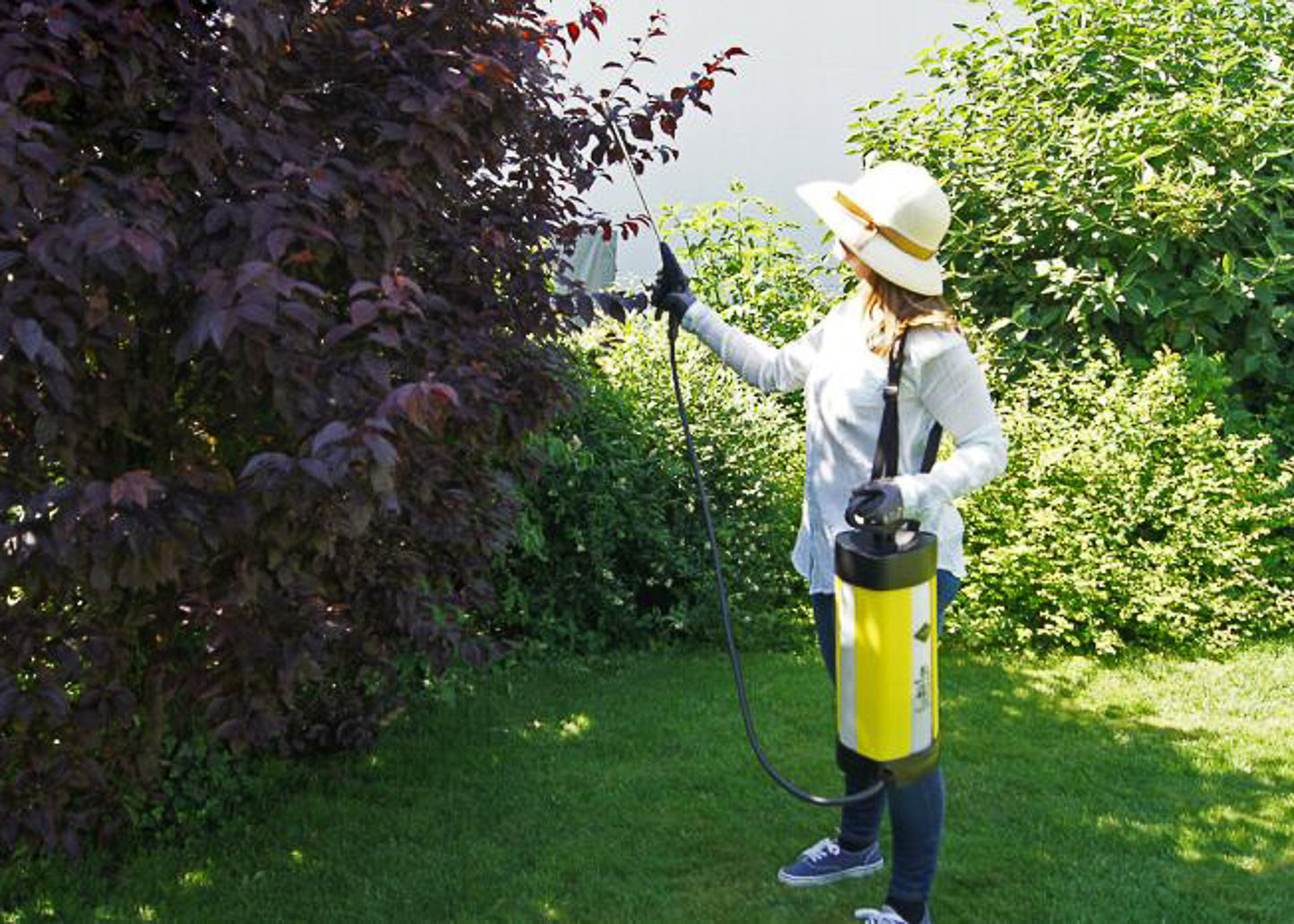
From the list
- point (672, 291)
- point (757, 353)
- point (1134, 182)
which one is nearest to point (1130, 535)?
point (1134, 182)

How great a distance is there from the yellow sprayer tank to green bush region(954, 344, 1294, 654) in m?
3.01

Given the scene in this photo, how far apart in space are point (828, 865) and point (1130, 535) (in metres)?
3.06

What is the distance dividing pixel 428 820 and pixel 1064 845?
193cm

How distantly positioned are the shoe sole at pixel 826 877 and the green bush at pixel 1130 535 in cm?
232

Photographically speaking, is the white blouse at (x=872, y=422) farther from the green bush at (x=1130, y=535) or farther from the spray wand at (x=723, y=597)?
the green bush at (x=1130, y=535)

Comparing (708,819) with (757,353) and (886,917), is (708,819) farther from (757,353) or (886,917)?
(757,353)

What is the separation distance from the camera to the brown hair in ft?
8.70

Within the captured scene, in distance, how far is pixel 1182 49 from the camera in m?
6.95

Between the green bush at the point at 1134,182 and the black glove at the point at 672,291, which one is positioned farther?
the green bush at the point at 1134,182

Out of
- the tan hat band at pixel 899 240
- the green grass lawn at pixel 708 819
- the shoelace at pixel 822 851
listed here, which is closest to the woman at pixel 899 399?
the tan hat band at pixel 899 240

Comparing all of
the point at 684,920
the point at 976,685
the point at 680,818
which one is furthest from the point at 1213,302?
the point at 684,920

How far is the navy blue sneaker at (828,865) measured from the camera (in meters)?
3.31

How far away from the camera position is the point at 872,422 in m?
2.76

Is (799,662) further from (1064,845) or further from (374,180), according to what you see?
(374,180)
